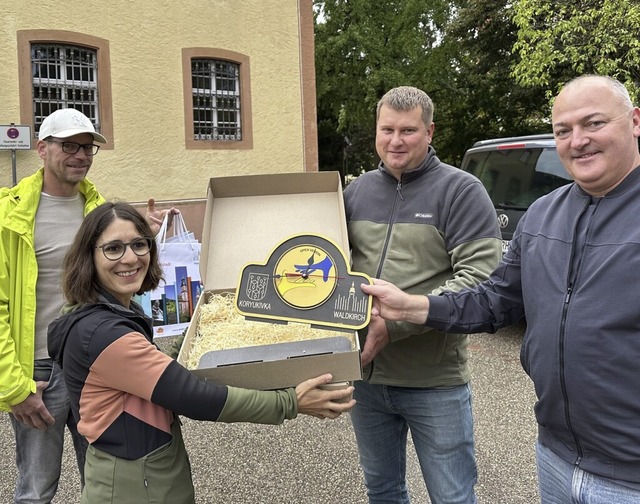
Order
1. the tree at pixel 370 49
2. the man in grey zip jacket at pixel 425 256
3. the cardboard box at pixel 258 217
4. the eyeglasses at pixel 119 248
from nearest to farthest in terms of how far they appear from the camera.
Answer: the eyeglasses at pixel 119 248
the man in grey zip jacket at pixel 425 256
the cardboard box at pixel 258 217
the tree at pixel 370 49

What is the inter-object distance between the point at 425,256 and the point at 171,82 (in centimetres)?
990

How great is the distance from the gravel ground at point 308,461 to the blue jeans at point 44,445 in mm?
973

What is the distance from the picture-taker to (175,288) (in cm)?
543

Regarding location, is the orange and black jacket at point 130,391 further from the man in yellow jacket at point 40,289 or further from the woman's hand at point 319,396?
the man in yellow jacket at point 40,289

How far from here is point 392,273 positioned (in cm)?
226

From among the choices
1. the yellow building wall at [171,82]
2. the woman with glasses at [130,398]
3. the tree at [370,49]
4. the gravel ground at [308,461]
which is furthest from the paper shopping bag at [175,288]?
the tree at [370,49]

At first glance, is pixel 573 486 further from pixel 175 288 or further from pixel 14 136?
pixel 14 136

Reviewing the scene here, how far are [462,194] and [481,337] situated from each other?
5.25 metres

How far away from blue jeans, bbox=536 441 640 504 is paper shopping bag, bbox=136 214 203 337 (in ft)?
12.9

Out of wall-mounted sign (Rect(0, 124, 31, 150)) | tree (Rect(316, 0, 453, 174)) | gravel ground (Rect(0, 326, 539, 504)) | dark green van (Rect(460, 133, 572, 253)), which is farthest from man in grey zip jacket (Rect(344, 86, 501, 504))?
tree (Rect(316, 0, 453, 174))

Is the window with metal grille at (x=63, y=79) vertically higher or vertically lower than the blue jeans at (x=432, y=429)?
higher

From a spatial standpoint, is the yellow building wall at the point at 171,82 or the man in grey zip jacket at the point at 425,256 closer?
the man in grey zip jacket at the point at 425,256

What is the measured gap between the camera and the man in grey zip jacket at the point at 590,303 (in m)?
1.55

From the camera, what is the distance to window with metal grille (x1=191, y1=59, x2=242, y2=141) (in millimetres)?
11594
